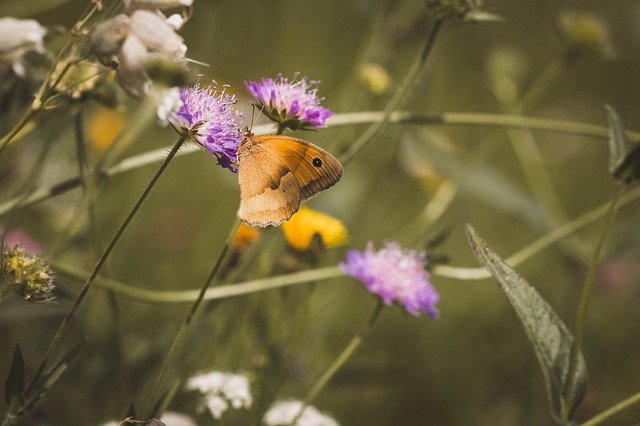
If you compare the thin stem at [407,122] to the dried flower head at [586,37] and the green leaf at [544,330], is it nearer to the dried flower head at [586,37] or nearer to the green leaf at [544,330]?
the dried flower head at [586,37]

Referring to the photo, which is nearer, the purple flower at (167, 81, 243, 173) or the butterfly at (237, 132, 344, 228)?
the purple flower at (167, 81, 243, 173)

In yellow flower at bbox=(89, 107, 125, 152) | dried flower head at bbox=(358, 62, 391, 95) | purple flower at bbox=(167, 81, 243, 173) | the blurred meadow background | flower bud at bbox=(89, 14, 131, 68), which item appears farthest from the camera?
yellow flower at bbox=(89, 107, 125, 152)

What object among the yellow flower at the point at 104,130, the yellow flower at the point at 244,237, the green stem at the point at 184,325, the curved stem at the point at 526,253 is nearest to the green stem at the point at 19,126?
the green stem at the point at 184,325

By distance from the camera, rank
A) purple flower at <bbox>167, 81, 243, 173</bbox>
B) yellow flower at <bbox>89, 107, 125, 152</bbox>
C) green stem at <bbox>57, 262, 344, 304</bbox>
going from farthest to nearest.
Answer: yellow flower at <bbox>89, 107, 125, 152</bbox> → green stem at <bbox>57, 262, 344, 304</bbox> → purple flower at <bbox>167, 81, 243, 173</bbox>

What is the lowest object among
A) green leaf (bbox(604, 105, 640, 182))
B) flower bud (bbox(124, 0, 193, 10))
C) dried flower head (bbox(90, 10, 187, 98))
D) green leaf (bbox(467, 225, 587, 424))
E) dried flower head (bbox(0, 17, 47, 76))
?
green leaf (bbox(467, 225, 587, 424))

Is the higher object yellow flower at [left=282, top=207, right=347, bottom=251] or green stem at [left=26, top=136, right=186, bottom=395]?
yellow flower at [left=282, top=207, right=347, bottom=251]

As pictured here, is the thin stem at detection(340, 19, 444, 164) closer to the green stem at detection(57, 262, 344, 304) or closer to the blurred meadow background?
the blurred meadow background

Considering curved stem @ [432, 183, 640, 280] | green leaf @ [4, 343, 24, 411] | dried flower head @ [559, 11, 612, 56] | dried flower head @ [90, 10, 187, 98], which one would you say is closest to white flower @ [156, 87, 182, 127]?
dried flower head @ [90, 10, 187, 98]
